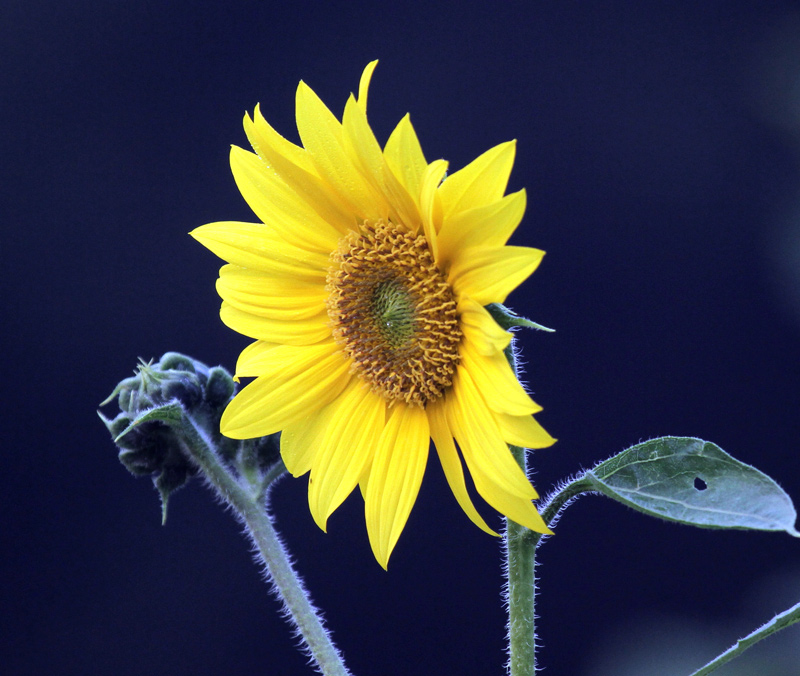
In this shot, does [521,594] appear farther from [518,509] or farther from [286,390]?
[286,390]

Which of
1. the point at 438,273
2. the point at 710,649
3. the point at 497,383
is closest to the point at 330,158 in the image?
the point at 438,273

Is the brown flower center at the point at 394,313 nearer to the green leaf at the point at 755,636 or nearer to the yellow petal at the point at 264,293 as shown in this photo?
the yellow petal at the point at 264,293

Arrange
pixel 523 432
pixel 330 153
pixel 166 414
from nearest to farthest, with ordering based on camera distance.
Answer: pixel 523 432, pixel 330 153, pixel 166 414

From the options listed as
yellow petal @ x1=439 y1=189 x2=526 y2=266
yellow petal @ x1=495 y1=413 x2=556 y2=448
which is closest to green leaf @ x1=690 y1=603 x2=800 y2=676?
yellow petal @ x1=495 y1=413 x2=556 y2=448

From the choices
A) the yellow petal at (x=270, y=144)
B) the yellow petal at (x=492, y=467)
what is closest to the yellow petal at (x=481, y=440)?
the yellow petal at (x=492, y=467)

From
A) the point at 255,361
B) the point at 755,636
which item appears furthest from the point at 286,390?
the point at 755,636

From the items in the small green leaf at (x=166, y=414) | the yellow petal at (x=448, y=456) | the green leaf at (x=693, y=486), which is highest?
the small green leaf at (x=166, y=414)
